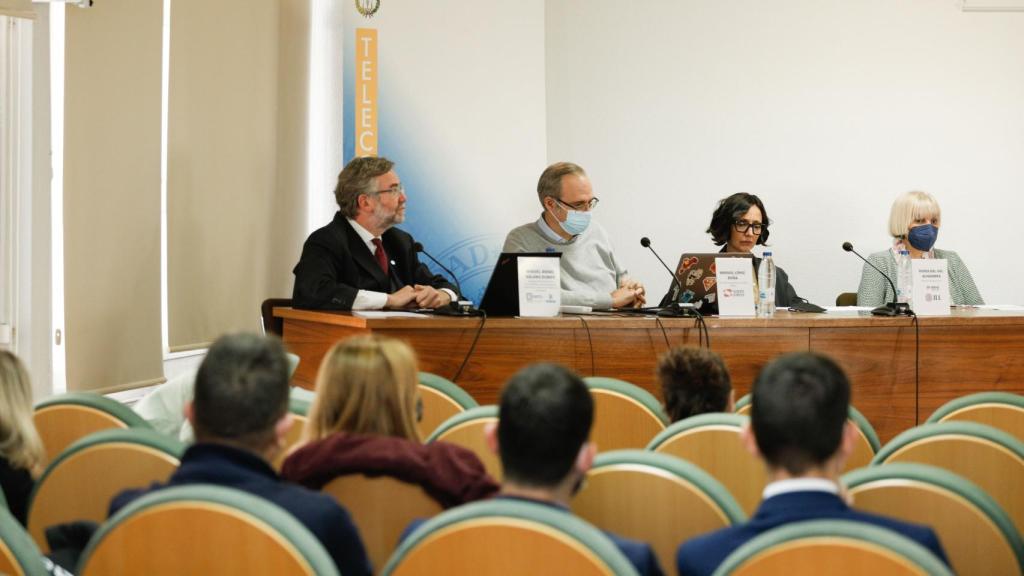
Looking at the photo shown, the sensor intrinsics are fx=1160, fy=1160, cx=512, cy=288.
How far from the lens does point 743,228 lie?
18.4 ft

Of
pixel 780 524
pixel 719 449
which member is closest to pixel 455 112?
pixel 719 449

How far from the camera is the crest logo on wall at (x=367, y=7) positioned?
6.07m

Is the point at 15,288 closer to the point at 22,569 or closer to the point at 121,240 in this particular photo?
the point at 121,240

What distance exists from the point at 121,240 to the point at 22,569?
341cm

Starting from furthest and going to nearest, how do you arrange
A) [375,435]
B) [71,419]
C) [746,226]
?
[746,226]
[71,419]
[375,435]

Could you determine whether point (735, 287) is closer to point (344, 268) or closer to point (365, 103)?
point (344, 268)

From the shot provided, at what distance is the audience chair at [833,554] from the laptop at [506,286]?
3.07 meters

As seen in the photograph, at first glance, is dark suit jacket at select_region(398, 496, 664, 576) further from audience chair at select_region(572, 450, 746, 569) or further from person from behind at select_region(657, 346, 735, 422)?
person from behind at select_region(657, 346, 735, 422)

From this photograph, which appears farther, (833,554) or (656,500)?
(656,500)

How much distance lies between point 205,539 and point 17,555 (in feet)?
0.91

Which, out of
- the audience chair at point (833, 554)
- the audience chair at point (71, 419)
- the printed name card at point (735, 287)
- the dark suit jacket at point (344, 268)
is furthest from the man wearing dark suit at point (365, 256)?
the audience chair at point (833, 554)

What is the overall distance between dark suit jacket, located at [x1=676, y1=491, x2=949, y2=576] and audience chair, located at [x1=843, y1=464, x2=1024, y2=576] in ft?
0.42

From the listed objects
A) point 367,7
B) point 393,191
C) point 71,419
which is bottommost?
point 71,419

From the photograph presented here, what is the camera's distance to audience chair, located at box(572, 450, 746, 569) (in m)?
1.88
